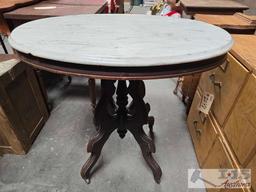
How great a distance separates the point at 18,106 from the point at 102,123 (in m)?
0.56

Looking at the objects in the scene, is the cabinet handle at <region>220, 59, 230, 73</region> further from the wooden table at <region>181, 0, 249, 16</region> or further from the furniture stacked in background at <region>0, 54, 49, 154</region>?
the furniture stacked in background at <region>0, 54, 49, 154</region>

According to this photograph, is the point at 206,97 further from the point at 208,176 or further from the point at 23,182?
the point at 23,182

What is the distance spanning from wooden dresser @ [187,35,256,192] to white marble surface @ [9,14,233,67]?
18cm

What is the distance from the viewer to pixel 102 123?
39.0 inches

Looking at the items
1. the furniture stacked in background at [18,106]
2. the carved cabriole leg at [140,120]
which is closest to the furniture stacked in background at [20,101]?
the furniture stacked in background at [18,106]

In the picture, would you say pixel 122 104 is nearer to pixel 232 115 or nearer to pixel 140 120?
pixel 140 120

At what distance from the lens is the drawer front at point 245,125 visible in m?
0.69

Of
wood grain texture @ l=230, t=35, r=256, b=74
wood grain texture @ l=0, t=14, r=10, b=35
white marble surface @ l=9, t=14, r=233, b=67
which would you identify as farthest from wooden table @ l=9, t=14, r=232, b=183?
wood grain texture @ l=0, t=14, r=10, b=35

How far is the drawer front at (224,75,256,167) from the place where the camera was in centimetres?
69

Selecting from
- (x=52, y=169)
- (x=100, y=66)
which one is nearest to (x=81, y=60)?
(x=100, y=66)

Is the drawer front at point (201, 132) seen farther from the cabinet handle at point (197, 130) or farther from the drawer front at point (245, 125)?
the drawer front at point (245, 125)

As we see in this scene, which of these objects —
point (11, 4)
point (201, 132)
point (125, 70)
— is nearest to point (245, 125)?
point (201, 132)

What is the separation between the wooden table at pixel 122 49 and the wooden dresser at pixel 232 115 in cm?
18

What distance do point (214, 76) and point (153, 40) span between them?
0.54 metres
